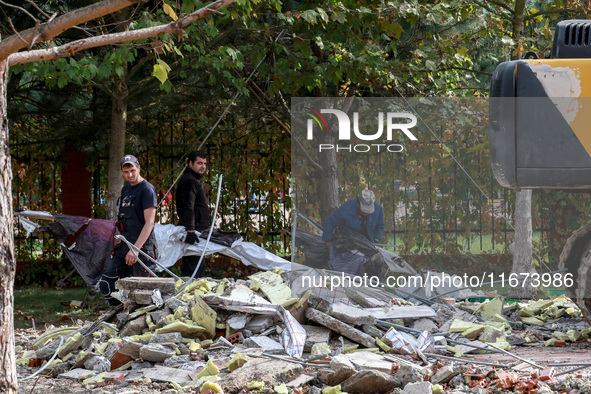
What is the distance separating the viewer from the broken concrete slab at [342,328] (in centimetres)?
562

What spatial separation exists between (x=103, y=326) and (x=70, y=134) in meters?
4.30

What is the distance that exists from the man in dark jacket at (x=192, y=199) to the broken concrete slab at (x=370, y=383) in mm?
3557

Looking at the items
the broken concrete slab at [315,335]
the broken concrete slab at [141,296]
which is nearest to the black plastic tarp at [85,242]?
the broken concrete slab at [141,296]

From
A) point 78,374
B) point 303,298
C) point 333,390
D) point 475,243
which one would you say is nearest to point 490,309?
point 303,298

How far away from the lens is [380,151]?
29.8 ft

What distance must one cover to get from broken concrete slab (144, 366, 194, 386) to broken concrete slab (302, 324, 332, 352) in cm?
108

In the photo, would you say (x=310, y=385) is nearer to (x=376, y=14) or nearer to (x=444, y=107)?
(x=376, y=14)

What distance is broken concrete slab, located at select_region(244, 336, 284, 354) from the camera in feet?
17.7

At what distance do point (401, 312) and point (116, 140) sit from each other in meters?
4.73

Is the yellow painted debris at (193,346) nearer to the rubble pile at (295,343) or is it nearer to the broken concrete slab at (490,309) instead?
the rubble pile at (295,343)

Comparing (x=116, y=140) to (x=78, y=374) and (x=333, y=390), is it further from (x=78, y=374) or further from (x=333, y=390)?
(x=333, y=390)

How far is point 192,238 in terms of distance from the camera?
7.83 metres

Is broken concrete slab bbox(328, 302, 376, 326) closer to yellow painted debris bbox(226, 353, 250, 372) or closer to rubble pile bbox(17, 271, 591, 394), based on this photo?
rubble pile bbox(17, 271, 591, 394)

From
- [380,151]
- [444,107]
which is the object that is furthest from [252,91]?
[444,107]
